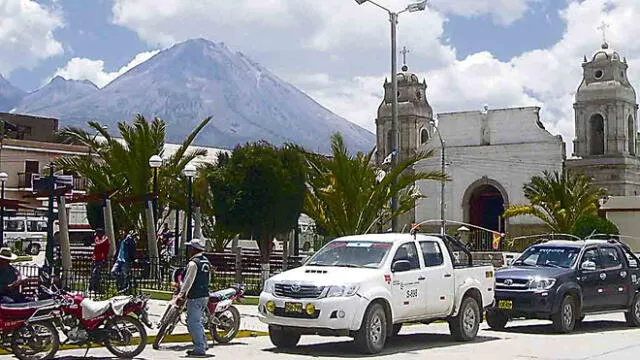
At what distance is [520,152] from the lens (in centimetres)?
6181

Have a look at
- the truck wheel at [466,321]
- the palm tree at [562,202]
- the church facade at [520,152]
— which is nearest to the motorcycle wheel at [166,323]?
the truck wheel at [466,321]

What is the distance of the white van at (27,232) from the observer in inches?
2024

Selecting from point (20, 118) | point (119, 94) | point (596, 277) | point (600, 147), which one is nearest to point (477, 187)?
point (600, 147)

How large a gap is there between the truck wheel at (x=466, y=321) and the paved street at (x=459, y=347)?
0.18m

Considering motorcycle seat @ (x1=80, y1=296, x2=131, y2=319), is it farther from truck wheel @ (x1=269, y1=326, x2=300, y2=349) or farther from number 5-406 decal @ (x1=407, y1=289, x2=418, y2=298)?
number 5-406 decal @ (x1=407, y1=289, x2=418, y2=298)

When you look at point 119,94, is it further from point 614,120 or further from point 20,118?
point 614,120

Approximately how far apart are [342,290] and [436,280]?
2423 mm

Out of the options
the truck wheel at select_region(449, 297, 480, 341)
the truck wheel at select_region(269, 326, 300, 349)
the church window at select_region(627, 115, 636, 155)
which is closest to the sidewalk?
the truck wheel at select_region(269, 326, 300, 349)

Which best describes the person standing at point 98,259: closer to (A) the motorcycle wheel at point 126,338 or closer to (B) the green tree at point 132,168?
(B) the green tree at point 132,168

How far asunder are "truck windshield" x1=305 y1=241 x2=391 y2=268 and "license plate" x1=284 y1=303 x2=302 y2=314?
4.16ft

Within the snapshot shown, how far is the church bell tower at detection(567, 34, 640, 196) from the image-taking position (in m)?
65.4

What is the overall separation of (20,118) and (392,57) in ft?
188

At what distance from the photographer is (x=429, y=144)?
65500 millimetres

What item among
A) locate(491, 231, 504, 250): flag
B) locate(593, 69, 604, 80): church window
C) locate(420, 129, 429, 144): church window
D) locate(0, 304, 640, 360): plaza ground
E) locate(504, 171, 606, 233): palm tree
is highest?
locate(593, 69, 604, 80): church window
